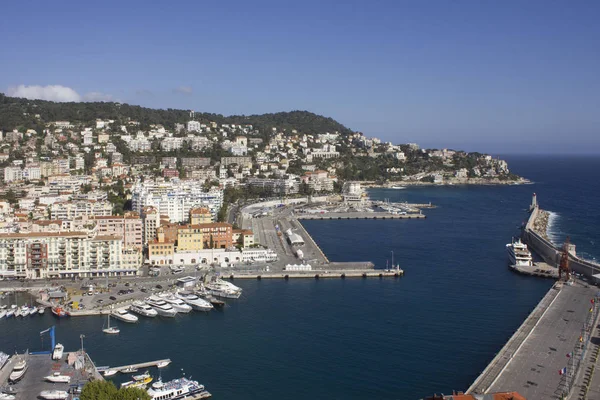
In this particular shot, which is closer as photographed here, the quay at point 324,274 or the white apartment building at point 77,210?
the quay at point 324,274

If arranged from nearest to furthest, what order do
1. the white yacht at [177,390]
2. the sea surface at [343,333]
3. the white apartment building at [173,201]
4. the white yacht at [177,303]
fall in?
the white yacht at [177,390] < the sea surface at [343,333] < the white yacht at [177,303] < the white apartment building at [173,201]

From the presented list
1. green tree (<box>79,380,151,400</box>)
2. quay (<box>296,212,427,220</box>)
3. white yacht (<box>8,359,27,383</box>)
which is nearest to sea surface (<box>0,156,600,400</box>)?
white yacht (<box>8,359,27,383</box>)

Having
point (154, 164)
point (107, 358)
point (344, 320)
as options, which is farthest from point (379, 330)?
point (154, 164)

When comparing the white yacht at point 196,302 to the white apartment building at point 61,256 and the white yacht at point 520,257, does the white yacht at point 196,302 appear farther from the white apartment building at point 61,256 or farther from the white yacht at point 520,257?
the white yacht at point 520,257

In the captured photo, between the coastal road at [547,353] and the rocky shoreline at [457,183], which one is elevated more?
the rocky shoreline at [457,183]

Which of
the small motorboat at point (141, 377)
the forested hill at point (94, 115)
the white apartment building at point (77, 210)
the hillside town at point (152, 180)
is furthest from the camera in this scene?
the forested hill at point (94, 115)

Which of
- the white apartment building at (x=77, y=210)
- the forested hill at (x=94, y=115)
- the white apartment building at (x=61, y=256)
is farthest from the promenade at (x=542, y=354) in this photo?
the forested hill at (x=94, y=115)

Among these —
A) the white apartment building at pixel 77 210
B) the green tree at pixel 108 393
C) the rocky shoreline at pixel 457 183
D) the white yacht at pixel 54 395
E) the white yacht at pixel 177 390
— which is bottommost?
the white yacht at pixel 177 390
